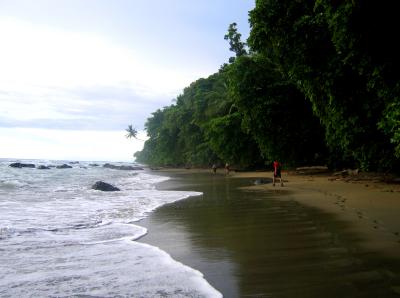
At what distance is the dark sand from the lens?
4.32 meters

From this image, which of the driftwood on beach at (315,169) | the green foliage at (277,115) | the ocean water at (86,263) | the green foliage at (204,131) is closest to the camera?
the ocean water at (86,263)

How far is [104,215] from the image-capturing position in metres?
10.8

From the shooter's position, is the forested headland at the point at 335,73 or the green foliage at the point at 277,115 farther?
the green foliage at the point at 277,115

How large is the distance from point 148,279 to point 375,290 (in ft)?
7.77

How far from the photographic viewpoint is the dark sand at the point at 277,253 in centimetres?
432

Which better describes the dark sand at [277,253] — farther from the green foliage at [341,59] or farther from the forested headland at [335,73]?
the green foliage at [341,59]

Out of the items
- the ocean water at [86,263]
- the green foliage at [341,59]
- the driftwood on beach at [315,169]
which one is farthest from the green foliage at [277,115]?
the ocean water at [86,263]

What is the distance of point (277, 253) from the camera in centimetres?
585

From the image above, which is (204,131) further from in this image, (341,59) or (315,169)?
(341,59)

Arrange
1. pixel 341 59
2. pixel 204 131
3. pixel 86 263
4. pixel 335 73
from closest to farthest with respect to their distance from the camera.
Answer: pixel 86 263 < pixel 341 59 < pixel 335 73 < pixel 204 131

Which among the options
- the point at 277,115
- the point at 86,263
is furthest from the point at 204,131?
the point at 86,263

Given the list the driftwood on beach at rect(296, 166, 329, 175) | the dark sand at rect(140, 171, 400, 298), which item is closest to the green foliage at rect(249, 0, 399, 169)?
the dark sand at rect(140, 171, 400, 298)

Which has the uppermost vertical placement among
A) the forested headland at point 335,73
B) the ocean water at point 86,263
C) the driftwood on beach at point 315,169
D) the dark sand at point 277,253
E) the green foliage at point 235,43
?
the green foliage at point 235,43

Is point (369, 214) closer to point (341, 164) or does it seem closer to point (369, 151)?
point (369, 151)
